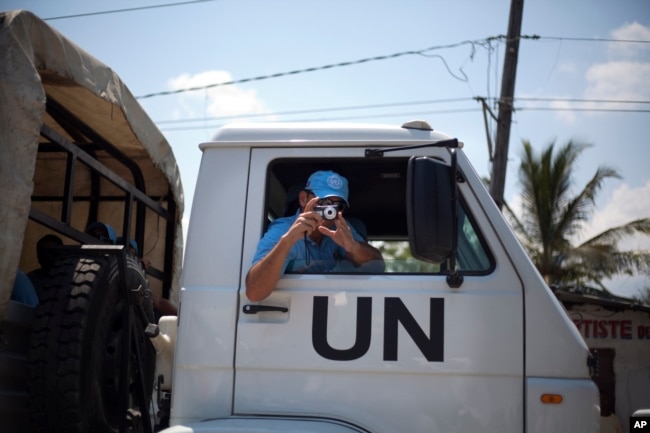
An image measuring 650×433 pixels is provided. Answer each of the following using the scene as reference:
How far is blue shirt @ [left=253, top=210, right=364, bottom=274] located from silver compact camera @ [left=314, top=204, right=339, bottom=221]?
0.67ft

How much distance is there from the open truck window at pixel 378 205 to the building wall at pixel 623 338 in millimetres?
6859

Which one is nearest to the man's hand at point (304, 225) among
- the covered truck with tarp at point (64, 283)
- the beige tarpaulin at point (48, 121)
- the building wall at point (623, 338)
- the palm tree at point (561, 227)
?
the covered truck with tarp at point (64, 283)

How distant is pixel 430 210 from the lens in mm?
2744

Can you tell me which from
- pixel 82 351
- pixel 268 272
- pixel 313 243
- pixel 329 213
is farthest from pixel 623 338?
pixel 82 351

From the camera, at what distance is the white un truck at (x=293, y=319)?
2797mm

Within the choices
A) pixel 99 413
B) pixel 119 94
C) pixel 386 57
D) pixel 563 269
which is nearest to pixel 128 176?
pixel 119 94

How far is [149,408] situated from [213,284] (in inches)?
35.6

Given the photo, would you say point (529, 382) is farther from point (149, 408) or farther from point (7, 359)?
point (7, 359)

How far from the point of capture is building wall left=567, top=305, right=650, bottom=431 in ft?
32.3

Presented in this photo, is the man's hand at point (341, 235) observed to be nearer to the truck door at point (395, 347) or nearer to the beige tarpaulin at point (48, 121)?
the truck door at point (395, 347)

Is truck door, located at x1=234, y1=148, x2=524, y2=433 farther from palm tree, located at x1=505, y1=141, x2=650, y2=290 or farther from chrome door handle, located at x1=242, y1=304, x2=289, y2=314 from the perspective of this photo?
palm tree, located at x1=505, y1=141, x2=650, y2=290

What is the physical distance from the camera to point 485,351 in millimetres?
2834

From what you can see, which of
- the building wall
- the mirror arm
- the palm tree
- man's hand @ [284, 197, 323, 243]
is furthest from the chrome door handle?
the palm tree

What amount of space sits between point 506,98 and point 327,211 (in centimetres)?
1031
